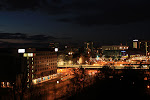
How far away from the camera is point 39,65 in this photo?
612 inches

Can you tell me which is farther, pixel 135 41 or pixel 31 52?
pixel 135 41

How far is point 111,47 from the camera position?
172 feet

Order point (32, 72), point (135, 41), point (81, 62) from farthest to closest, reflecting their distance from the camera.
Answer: point (135, 41)
point (81, 62)
point (32, 72)

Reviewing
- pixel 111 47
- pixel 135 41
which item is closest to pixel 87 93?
pixel 111 47

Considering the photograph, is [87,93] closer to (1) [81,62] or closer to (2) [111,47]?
(1) [81,62]

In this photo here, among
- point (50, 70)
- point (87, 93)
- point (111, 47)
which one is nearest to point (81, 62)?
point (50, 70)

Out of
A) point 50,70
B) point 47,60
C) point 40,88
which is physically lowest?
point 40,88

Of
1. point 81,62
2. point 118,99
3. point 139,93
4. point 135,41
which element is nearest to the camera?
point 118,99

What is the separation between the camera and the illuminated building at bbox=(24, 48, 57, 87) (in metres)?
14.6

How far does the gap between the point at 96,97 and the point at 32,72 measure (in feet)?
26.3

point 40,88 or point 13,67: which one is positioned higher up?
point 13,67

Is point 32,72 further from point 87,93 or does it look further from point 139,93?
point 139,93

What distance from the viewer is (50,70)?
1702cm

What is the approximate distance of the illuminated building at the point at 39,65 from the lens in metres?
14.6
